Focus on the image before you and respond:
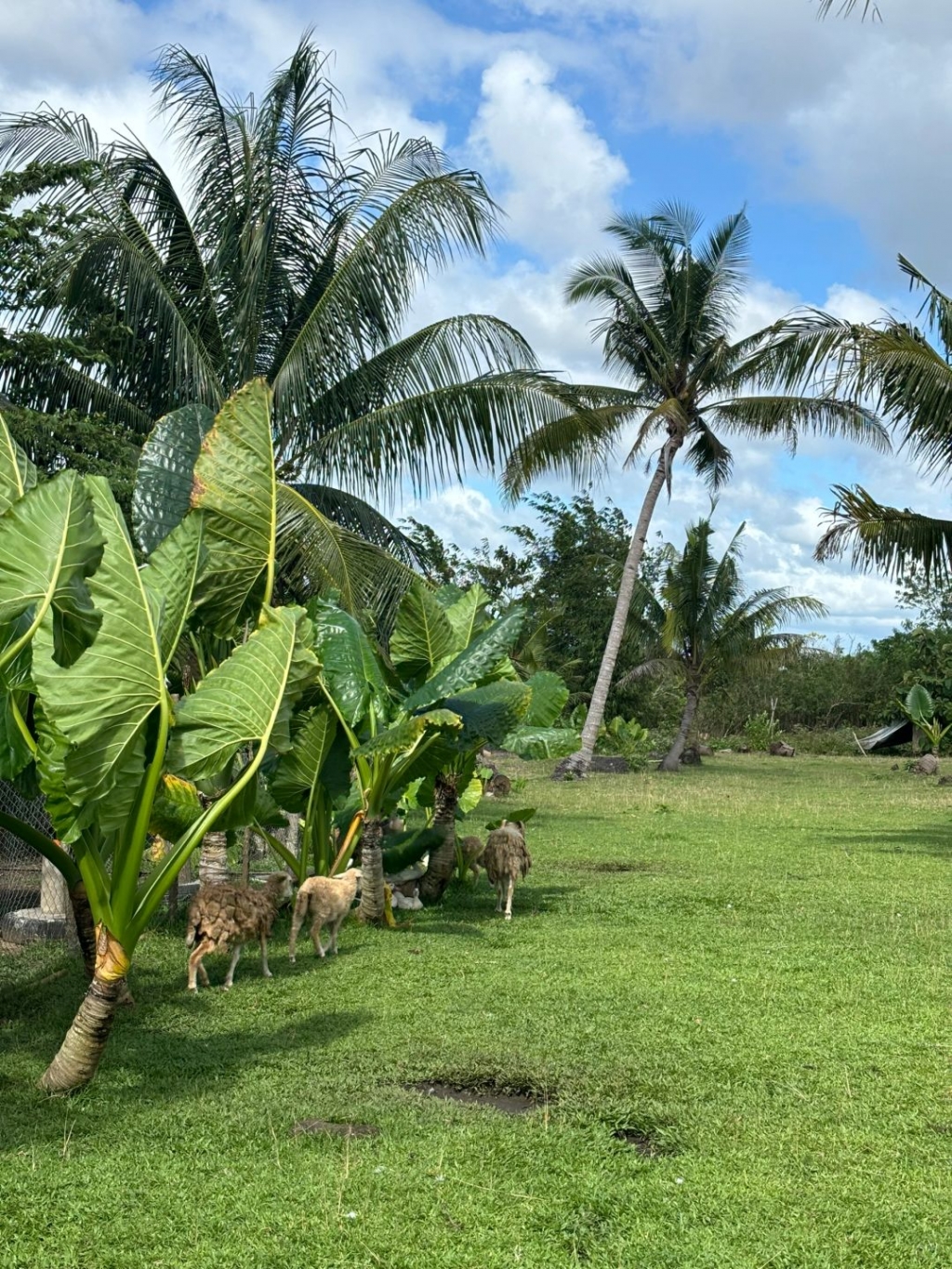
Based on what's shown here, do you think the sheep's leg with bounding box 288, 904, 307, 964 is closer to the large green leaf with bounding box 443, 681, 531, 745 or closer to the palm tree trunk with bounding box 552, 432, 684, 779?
the large green leaf with bounding box 443, 681, 531, 745

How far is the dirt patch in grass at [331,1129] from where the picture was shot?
462 centimetres

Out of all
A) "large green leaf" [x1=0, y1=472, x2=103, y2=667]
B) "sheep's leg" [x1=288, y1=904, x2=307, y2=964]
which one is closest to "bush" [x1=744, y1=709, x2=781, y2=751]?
"sheep's leg" [x1=288, y1=904, x2=307, y2=964]

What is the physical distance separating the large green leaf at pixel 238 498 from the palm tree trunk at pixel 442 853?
3.70 metres

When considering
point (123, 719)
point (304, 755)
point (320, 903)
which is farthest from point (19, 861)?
point (123, 719)

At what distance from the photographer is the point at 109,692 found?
489cm

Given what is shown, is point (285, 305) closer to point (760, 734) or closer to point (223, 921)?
point (223, 921)

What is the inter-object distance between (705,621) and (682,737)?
2779mm

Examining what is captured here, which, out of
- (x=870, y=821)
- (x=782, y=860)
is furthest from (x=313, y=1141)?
(x=870, y=821)

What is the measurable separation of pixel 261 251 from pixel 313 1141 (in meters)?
10.5

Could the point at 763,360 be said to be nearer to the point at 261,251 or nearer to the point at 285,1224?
the point at 261,251

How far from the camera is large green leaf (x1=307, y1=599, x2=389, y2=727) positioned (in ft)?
27.9

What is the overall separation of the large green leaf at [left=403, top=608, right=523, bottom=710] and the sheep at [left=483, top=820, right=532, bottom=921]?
157cm

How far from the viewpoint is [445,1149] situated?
4.45 metres

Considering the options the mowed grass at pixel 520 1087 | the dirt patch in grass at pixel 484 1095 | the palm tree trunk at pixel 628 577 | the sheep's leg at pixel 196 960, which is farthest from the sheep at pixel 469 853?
the palm tree trunk at pixel 628 577
